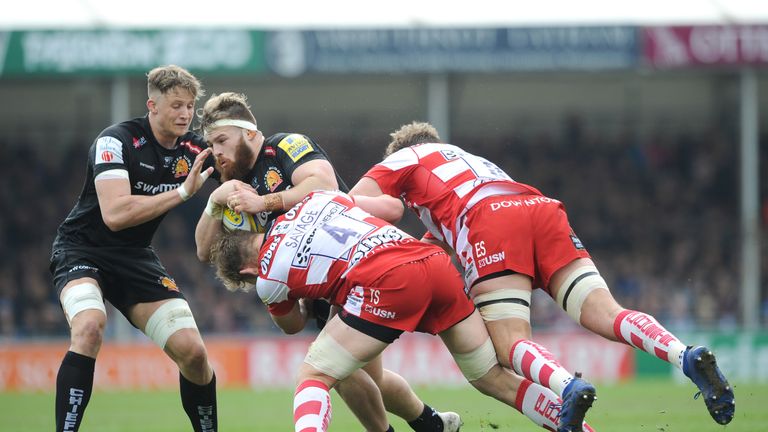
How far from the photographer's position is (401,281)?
244 inches

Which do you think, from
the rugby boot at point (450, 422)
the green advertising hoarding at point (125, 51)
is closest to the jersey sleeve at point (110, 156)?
the rugby boot at point (450, 422)

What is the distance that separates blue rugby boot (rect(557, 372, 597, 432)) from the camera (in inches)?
232

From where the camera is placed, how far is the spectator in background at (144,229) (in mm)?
7324

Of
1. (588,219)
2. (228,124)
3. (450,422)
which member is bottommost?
(588,219)

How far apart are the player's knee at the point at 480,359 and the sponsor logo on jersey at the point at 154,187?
2432mm

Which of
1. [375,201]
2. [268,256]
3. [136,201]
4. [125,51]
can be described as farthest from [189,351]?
[125,51]

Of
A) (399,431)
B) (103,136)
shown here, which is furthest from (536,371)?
(399,431)

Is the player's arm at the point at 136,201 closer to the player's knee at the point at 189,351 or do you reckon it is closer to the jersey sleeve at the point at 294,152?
the jersey sleeve at the point at 294,152

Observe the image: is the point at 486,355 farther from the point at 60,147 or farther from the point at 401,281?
the point at 60,147

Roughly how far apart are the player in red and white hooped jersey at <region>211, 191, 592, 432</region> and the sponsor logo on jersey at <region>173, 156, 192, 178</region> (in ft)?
4.67

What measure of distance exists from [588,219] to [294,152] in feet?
53.8

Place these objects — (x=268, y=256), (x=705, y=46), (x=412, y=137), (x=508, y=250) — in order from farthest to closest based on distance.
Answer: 1. (x=705, y=46)
2. (x=412, y=137)
3. (x=508, y=250)
4. (x=268, y=256)

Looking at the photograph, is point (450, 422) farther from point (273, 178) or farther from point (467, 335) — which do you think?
point (273, 178)

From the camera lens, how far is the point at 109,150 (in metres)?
7.45
